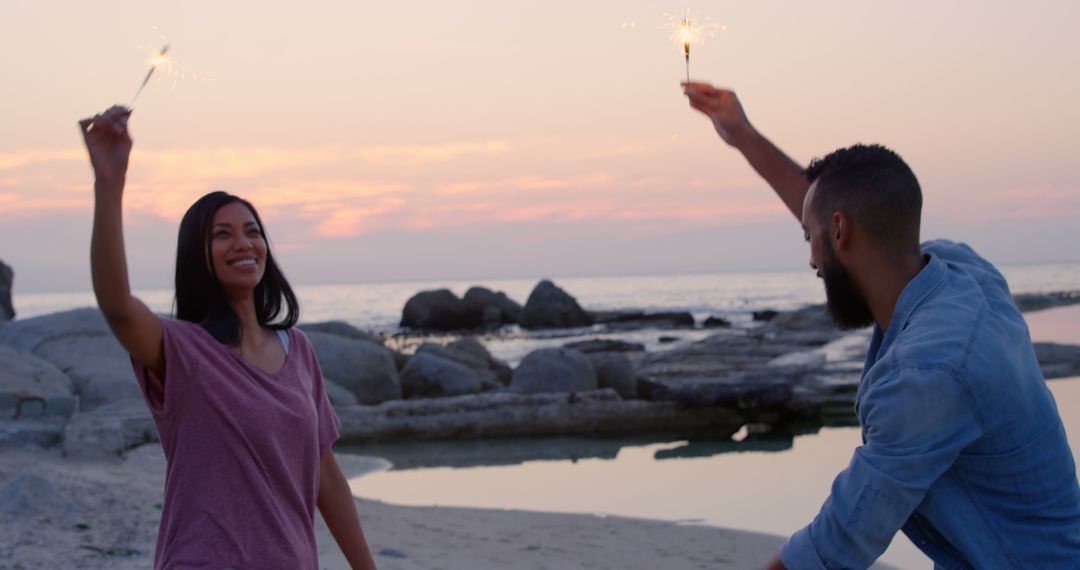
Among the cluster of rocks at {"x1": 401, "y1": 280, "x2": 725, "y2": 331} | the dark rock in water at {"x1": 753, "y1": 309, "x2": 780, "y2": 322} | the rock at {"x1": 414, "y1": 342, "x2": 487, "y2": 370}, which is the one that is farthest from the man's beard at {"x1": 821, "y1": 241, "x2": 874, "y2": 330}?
the dark rock in water at {"x1": 753, "y1": 309, "x2": 780, "y2": 322}

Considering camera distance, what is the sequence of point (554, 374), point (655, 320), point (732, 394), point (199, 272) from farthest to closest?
1. point (655, 320)
2. point (554, 374)
3. point (732, 394)
4. point (199, 272)

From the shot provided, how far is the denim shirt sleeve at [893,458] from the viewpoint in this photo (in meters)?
1.97

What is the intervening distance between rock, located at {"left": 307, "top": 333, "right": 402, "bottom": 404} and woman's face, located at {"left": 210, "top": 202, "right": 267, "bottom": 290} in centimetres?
1398

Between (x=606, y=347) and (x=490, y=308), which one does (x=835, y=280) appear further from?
(x=490, y=308)

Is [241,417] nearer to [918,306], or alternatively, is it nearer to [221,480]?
[221,480]

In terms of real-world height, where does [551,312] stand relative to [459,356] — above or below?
below

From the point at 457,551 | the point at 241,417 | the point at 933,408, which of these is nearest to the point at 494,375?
the point at 457,551

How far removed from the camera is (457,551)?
809 centimetres

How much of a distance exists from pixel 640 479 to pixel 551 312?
35.0 meters

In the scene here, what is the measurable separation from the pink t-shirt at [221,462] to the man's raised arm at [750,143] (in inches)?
57.6

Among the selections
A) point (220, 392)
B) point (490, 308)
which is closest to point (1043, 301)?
point (490, 308)

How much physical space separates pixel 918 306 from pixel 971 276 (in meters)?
0.16

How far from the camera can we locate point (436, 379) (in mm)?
18281

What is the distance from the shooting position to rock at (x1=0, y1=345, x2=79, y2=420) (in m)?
12.0
